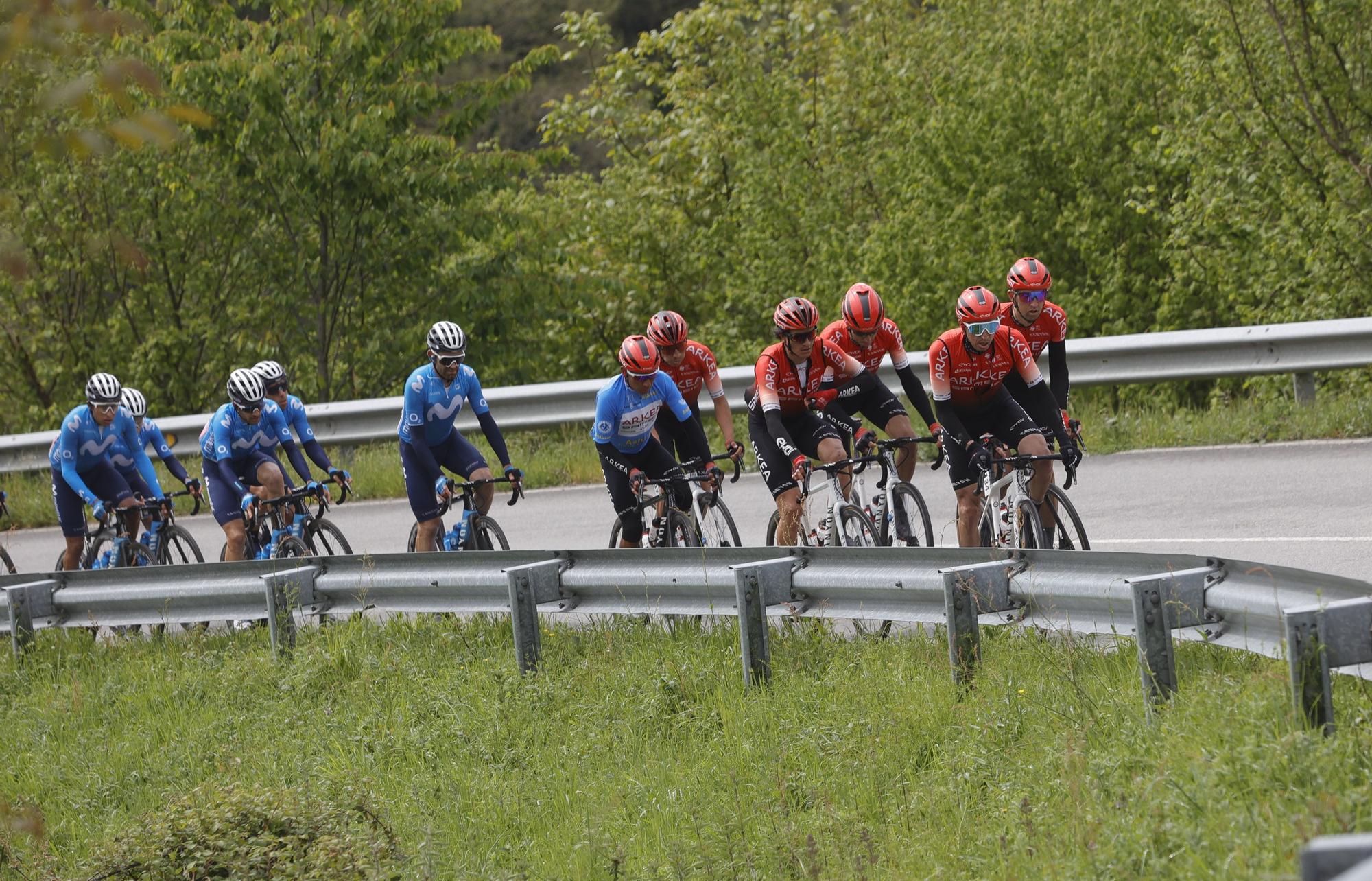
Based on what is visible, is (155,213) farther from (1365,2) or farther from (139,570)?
(1365,2)

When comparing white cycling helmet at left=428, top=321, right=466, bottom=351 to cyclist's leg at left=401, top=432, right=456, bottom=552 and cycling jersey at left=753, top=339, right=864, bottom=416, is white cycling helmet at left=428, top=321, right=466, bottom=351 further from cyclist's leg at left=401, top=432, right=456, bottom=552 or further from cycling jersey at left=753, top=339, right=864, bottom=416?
cycling jersey at left=753, top=339, right=864, bottom=416

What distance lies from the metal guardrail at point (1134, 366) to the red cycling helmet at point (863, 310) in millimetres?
4515

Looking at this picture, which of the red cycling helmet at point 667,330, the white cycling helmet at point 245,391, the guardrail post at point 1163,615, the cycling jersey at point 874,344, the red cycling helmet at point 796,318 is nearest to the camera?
the guardrail post at point 1163,615

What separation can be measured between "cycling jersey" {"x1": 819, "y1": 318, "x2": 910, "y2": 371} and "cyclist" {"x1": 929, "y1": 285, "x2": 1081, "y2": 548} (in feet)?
3.64

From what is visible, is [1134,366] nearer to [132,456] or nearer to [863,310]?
[863,310]

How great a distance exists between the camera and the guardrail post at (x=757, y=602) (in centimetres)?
732

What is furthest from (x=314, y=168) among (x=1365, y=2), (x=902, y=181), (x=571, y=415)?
(x=1365, y=2)

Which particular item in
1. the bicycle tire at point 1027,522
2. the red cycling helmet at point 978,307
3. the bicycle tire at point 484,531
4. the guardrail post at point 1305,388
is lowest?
the bicycle tire at point 1027,522

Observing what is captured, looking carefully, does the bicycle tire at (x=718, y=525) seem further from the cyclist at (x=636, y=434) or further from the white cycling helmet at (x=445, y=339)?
the white cycling helmet at (x=445, y=339)

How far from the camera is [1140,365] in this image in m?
14.6

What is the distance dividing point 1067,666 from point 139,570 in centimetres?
671

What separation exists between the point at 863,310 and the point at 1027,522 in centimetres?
218

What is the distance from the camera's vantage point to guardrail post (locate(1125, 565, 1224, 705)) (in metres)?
5.61

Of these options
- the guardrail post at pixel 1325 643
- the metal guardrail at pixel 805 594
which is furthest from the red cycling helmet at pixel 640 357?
the guardrail post at pixel 1325 643
